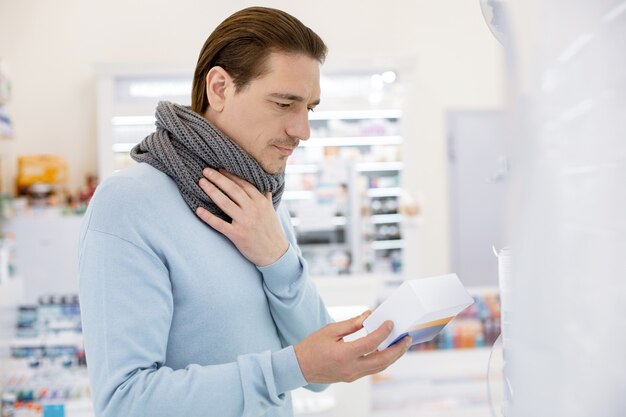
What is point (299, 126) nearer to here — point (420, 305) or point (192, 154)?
Answer: point (192, 154)

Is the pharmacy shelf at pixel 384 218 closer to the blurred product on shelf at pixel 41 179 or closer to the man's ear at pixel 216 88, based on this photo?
the blurred product on shelf at pixel 41 179

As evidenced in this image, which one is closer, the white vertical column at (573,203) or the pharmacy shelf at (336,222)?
the white vertical column at (573,203)

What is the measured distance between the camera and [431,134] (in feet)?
24.2

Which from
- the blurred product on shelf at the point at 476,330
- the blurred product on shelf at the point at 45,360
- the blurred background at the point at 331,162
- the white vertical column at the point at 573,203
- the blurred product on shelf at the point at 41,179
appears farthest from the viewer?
the blurred product on shelf at the point at 41,179

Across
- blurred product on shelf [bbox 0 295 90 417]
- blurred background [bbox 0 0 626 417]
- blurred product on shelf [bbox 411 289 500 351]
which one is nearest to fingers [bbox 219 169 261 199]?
blurred background [bbox 0 0 626 417]

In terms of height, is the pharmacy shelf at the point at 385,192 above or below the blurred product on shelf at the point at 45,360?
above

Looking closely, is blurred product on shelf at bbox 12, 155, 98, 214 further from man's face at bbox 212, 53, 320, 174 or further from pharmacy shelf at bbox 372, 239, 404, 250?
man's face at bbox 212, 53, 320, 174

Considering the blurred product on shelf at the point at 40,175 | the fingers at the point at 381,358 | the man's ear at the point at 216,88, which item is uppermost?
the blurred product on shelf at the point at 40,175

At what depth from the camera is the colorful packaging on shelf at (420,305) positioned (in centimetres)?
98

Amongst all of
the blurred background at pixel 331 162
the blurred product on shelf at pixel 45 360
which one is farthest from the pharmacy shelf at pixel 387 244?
the blurred product on shelf at pixel 45 360

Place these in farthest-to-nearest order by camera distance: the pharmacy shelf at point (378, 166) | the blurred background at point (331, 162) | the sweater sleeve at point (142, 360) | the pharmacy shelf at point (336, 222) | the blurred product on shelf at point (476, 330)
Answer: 1. the pharmacy shelf at point (378, 166)
2. the pharmacy shelf at point (336, 222)
3. the blurred product on shelf at point (476, 330)
4. the blurred background at point (331, 162)
5. the sweater sleeve at point (142, 360)

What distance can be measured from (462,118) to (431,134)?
0.41 meters

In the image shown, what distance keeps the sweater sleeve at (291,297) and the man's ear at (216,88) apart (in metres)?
0.30

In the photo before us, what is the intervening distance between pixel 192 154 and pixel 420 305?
499mm
